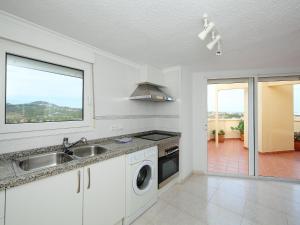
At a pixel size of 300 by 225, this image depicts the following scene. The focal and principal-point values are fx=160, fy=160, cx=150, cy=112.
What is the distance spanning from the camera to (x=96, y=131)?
7.16 feet

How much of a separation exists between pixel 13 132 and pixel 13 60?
2.23ft

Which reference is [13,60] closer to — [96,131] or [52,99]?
[52,99]

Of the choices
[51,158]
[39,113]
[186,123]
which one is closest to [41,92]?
[39,113]

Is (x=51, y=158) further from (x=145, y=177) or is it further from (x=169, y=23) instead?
(x=169, y=23)

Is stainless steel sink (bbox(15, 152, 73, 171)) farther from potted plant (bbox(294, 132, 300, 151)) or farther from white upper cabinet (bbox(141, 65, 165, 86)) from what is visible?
potted plant (bbox(294, 132, 300, 151))

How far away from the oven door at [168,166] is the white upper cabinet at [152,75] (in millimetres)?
1277

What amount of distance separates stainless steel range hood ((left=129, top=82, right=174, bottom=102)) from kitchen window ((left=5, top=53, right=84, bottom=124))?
2.80ft

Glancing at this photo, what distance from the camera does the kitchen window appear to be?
1521mm

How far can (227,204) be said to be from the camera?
7.18ft

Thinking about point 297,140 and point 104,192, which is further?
point 297,140

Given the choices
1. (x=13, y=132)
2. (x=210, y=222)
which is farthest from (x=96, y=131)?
(x=210, y=222)

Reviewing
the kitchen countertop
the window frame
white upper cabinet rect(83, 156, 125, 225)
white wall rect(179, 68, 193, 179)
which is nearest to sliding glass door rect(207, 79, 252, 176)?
white wall rect(179, 68, 193, 179)

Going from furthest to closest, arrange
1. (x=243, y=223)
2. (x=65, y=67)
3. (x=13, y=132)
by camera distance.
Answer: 1. (x=65, y=67)
2. (x=243, y=223)
3. (x=13, y=132)

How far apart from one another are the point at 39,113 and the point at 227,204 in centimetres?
260
